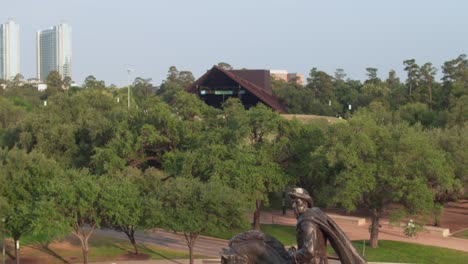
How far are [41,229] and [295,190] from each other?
793 inches

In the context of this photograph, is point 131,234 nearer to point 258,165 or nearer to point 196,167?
point 196,167

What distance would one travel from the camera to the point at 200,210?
29703 millimetres

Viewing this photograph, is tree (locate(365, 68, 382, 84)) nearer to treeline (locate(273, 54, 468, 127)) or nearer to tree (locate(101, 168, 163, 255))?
treeline (locate(273, 54, 468, 127))

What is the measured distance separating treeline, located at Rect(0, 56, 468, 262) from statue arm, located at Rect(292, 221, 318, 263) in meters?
19.5

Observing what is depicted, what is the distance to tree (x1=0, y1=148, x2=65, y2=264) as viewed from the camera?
2808cm

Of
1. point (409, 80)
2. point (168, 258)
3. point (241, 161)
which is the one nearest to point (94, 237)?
point (168, 258)

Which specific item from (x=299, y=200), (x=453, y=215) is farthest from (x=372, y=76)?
(x=299, y=200)

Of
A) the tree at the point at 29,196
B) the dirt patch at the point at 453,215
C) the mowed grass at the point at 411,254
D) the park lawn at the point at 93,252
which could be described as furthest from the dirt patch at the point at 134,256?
the dirt patch at the point at 453,215

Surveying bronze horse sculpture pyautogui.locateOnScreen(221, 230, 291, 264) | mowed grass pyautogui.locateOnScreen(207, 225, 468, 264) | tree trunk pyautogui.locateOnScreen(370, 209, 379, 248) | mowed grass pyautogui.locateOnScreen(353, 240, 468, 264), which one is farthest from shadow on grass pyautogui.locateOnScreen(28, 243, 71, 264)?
bronze horse sculpture pyautogui.locateOnScreen(221, 230, 291, 264)

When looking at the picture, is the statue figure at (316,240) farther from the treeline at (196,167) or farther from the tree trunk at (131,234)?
the tree trunk at (131,234)

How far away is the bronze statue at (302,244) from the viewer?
1013 cm

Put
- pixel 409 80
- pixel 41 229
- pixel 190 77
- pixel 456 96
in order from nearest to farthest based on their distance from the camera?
pixel 41 229
pixel 456 96
pixel 409 80
pixel 190 77

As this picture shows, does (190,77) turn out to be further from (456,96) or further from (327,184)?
(327,184)

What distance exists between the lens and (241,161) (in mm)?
37094
